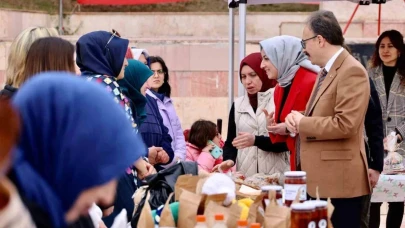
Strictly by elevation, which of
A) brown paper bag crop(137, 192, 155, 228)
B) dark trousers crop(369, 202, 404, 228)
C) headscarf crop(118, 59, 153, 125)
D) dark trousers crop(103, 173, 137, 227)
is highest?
headscarf crop(118, 59, 153, 125)

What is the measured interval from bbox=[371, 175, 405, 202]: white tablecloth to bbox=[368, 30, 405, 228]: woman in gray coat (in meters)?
0.38

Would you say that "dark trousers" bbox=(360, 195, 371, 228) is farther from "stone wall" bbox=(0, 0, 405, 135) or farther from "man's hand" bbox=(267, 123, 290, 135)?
"stone wall" bbox=(0, 0, 405, 135)

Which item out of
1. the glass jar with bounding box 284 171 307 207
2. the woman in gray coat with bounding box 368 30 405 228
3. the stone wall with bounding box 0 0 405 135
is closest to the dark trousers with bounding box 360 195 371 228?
the glass jar with bounding box 284 171 307 207

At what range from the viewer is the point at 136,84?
4.89 metres

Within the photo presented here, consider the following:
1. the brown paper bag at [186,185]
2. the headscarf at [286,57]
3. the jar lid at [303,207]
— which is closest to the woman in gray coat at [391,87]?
the headscarf at [286,57]

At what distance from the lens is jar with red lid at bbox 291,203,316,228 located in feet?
9.60

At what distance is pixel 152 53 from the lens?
37.2 ft

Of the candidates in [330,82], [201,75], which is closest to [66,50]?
[330,82]

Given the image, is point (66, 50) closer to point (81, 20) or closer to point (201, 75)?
point (201, 75)

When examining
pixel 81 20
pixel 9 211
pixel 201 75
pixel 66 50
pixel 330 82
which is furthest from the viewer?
pixel 81 20

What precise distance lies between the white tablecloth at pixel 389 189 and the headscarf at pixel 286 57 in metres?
1.62

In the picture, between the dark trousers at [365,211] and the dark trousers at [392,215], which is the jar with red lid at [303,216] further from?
the dark trousers at [392,215]

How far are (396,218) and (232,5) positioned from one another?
240cm

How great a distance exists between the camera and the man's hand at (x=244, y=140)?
5332 millimetres
